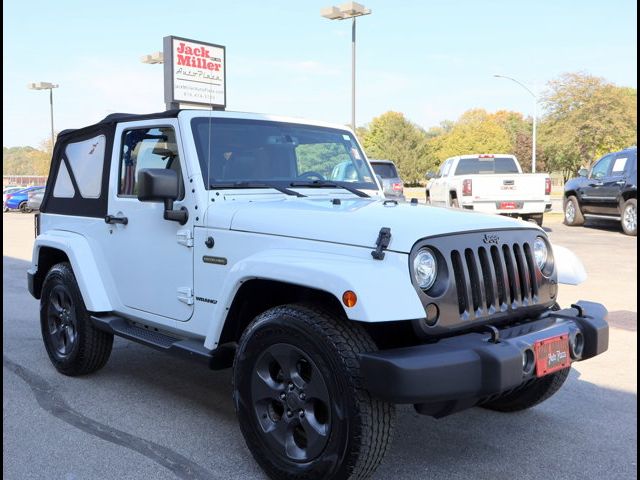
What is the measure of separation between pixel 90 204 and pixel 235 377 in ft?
7.34

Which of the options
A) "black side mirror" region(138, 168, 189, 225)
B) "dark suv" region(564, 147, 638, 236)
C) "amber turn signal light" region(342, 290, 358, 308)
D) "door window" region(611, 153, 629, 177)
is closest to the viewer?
"amber turn signal light" region(342, 290, 358, 308)

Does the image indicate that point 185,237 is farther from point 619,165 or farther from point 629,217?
point 619,165

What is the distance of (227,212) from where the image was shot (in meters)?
3.79

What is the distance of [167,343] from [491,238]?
206cm

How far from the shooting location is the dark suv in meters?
15.1

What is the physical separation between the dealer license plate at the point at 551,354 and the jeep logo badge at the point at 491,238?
0.55 meters

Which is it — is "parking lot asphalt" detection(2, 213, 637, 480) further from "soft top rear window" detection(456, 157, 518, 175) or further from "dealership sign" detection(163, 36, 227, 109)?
"dealership sign" detection(163, 36, 227, 109)

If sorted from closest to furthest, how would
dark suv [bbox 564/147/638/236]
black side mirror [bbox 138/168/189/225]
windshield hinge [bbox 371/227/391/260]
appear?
windshield hinge [bbox 371/227/391/260], black side mirror [bbox 138/168/189/225], dark suv [bbox 564/147/638/236]

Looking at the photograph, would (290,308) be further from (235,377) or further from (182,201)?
(182,201)

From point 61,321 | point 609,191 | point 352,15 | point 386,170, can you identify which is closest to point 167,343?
point 61,321

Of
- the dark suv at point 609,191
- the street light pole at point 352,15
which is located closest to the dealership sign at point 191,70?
the street light pole at point 352,15

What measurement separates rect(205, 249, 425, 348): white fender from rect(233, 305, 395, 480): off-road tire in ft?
0.57

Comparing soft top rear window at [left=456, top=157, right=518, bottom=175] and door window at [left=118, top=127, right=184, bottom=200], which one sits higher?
soft top rear window at [left=456, top=157, right=518, bottom=175]

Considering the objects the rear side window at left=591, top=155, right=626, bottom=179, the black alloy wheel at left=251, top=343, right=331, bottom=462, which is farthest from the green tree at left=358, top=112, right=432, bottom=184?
the black alloy wheel at left=251, top=343, right=331, bottom=462
